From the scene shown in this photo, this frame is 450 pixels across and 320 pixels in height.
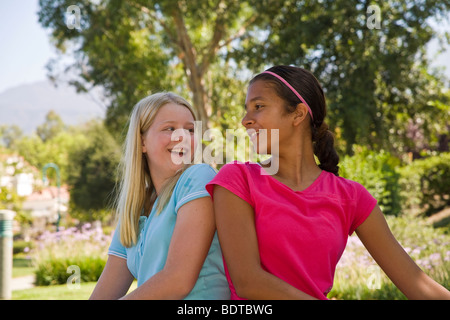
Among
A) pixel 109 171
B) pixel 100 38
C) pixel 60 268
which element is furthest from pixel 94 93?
pixel 109 171

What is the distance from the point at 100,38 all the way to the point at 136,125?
544 inches

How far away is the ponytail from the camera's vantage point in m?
2.04

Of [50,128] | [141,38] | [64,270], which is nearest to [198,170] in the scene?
[64,270]

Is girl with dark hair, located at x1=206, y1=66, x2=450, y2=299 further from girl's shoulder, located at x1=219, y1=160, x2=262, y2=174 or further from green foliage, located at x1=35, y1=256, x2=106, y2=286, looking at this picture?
green foliage, located at x1=35, y1=256, x2=106, y2=286

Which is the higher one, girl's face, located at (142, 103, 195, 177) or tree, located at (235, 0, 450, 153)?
tree, located at (235, 0, 450, 153)

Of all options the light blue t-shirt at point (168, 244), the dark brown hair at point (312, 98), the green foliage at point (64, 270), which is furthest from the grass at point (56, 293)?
the dark brown hair at point (312, 98)

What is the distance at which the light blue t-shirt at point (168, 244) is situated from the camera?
70.0 inches

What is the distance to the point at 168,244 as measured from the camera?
1.81 meters

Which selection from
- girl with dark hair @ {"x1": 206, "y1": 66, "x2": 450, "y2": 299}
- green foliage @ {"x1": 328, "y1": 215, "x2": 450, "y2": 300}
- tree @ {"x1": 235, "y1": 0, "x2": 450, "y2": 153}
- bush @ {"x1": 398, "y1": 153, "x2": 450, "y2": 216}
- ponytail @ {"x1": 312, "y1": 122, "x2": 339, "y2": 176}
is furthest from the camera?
bush @ {"x1": 398, "y1": 153, "x2": 450, "y2": 216}

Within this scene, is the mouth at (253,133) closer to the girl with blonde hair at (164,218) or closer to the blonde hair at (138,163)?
the girl with blonde hair at (164,218)

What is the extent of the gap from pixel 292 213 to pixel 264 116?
382 mm

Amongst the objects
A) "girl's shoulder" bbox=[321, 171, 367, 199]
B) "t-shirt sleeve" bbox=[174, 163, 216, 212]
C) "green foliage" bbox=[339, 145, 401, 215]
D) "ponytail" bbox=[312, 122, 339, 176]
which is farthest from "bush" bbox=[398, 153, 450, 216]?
"t-shirt sleeve" bbox=[174, 163, 216, 212]

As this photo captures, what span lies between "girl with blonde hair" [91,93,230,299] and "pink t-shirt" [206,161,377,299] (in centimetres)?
10
